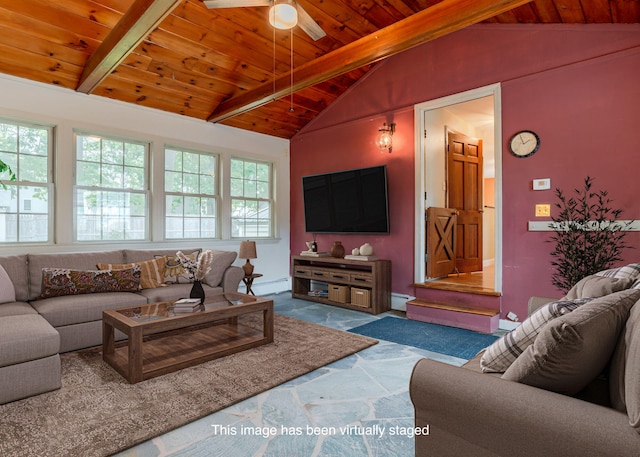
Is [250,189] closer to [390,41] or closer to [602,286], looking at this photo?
[390,41]

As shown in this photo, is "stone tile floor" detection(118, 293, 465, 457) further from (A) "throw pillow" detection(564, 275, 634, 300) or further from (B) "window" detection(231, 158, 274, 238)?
(B) "window" detection(231, 158, 274, 238)

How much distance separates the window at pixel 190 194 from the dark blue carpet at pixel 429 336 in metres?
2.86

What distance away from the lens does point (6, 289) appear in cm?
318

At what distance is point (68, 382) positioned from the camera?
253cm

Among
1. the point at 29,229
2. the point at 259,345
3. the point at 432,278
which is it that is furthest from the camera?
the point at 432,278

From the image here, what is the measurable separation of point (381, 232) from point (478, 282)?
1492mm

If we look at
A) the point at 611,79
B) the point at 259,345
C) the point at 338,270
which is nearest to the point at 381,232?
the point at 338,270

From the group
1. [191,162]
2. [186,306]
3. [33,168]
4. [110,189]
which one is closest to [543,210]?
[186,306]

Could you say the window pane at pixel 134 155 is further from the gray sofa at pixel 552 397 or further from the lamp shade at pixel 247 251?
the gray sofa at pixel 552 397

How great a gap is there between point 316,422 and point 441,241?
3.65 meters

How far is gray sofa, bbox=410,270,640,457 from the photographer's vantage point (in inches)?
39.1

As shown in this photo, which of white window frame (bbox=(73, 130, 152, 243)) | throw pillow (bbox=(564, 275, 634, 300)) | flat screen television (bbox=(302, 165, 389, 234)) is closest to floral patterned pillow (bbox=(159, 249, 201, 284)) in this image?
white window frame (bbox=(73, 130, 152, 243))

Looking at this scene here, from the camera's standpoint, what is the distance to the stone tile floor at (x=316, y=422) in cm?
182

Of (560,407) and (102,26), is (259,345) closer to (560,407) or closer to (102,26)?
(560,407)
